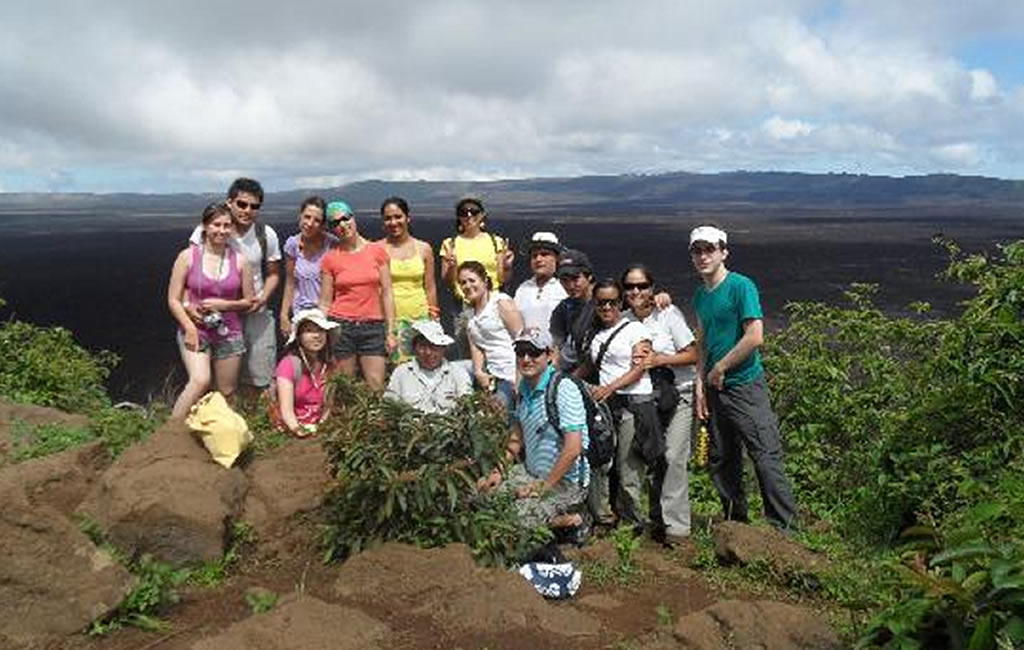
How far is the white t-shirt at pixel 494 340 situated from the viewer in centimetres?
719

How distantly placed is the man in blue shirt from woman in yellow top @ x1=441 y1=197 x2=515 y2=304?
1.91 m

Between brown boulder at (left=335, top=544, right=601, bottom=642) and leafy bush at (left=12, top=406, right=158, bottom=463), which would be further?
leafy bush at (left=12, top=406, right=158, bottom=463)

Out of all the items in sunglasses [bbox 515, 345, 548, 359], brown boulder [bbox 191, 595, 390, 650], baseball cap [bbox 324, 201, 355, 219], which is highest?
baseball cap [bbox 324, 201, 355, 219]

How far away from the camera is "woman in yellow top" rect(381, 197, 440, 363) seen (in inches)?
307

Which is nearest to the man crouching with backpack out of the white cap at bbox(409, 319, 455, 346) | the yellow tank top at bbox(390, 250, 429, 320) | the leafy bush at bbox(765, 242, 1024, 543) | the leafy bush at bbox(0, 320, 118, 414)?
the white cap at bbox(409, 319, 455, 346)

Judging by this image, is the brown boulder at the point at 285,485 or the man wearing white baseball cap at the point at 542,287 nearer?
the brown boulder at the point at 285,485

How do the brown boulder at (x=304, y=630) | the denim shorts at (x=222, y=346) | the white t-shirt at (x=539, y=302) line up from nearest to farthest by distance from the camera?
the brown boulder at (x=304, y=630) < the white t-shirt at (x=539, y=302) < the denim shorts at (x=222, y=346)

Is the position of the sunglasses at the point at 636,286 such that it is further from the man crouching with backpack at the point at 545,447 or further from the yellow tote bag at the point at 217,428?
the yellow tote bag at the point at 217,428

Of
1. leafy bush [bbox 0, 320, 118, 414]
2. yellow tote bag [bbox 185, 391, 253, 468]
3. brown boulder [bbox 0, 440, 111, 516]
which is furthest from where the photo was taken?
leafy bush [bbox 0, 320, 118, 414]

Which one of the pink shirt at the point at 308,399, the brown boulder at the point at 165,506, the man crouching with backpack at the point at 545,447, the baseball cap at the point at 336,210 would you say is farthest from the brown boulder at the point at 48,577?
the baseball cap at the point at 336,210

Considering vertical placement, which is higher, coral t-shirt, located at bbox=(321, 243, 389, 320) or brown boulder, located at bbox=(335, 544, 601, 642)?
coral t-shirt, located at bbox=(321, 243, 389, 320)

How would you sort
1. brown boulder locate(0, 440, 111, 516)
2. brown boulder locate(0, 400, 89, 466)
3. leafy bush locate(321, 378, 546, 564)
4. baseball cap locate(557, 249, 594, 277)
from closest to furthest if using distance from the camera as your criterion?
leafy bush locate(321, 378, 546, 564) → brown boulder locate(0, 440, 111, 516) → baseball cap locate(557, 249, 594, 277) → brown boulder locate(0, 400, 89, 466)

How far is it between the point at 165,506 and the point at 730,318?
13.1 ft

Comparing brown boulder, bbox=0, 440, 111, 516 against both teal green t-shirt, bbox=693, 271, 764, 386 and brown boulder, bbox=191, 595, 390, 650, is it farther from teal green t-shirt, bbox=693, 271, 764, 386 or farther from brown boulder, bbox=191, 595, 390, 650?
teal green t-shirt, bbox=693, 271, 764, 386
